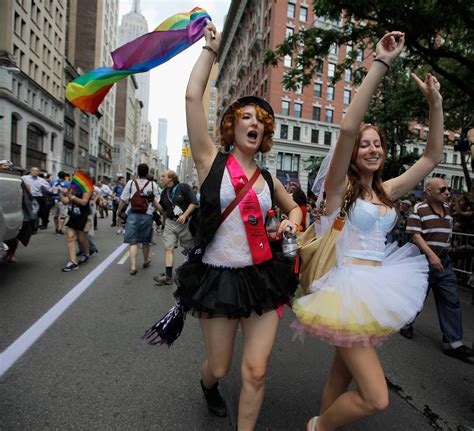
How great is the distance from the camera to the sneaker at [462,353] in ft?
12.2

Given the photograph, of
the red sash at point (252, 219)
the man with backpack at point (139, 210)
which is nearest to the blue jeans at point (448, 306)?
the red sash at point (252, 219)

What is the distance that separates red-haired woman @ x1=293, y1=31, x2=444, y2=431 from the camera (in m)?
1.81

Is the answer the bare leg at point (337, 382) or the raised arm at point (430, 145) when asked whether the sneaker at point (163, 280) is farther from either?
the raised arm at point (430, 145)

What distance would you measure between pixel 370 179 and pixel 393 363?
2.23 metres

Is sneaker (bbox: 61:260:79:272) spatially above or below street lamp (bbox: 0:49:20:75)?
below

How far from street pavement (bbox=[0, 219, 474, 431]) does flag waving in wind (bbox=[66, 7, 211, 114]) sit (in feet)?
6.98

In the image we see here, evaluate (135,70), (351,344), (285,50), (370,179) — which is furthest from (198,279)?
(285,50)

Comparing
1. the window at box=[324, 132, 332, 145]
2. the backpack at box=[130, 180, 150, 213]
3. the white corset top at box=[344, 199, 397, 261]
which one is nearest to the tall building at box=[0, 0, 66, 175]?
the backpack at box=[130, 180, 150, 213]

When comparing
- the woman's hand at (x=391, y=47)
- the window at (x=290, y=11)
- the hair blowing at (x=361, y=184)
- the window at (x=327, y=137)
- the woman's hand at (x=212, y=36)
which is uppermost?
the window at (x=290, y=11)

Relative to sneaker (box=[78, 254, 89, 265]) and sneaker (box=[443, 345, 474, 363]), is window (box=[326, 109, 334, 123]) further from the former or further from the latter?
sneaker (box=[443, 345, 474, 363])

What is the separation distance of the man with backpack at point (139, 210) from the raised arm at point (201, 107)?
483 cm

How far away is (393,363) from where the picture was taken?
3.52m

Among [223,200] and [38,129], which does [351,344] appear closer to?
[223,200]

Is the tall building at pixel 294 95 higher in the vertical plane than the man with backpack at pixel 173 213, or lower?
higher
